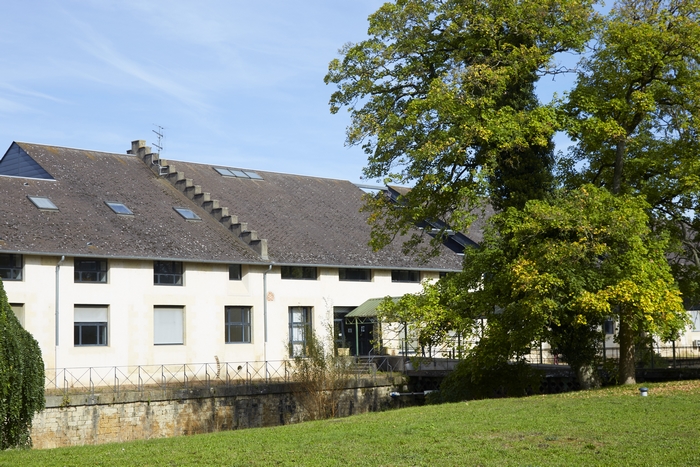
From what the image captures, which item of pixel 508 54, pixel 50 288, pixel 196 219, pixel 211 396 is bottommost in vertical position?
pixel 211 396

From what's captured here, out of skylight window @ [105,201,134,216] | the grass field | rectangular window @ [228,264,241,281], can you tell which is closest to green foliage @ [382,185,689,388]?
the grass field

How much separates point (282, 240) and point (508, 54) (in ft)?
64.5

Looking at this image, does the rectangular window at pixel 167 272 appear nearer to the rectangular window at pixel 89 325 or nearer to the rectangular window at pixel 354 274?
the rectangular window at pixel 89 325

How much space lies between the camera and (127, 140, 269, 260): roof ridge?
4072cm

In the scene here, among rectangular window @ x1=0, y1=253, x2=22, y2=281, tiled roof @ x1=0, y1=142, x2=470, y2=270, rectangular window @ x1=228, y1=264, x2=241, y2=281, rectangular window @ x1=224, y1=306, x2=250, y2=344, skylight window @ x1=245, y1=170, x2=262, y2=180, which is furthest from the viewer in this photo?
skylight window @ x1=245, y1=170, x2=262, y2=180

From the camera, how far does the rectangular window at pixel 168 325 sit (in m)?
37.2

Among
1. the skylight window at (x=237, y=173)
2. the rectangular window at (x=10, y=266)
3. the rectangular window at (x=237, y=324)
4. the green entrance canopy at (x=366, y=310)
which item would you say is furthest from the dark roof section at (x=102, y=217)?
the green entrance canopy at (x=366, y=310)

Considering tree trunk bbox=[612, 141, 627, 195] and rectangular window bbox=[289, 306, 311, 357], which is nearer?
tree trunk bbox=[612, 141, 627, 195]

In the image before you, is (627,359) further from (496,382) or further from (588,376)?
(496,382)

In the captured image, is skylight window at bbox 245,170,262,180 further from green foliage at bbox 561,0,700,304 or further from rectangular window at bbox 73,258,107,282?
green foliage at bbox 561,0,700,304

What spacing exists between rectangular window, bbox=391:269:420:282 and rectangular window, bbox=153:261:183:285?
1205 cm

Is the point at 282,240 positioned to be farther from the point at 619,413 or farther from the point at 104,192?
the point at 619,413

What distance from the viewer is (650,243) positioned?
2528 cm

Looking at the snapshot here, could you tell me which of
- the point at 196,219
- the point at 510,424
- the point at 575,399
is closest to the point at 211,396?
the point at 196,219
